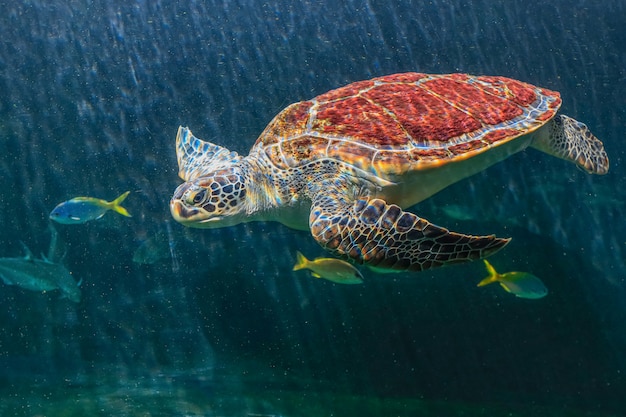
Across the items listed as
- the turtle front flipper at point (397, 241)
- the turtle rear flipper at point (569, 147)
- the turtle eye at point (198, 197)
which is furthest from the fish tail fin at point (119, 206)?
the turtle rear flipper at point (569, 147)

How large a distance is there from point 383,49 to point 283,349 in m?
3.18

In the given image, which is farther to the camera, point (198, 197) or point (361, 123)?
point (361, 123)

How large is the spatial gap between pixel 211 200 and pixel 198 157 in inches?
37.3

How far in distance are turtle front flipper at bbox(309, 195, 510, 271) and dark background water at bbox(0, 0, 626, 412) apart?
208cm

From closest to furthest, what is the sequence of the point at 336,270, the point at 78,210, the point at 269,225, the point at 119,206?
the point at 336,270, the point at 78,210, the point at 119,206, the point at 269,225

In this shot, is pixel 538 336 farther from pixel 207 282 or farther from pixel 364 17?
pixel 364 17

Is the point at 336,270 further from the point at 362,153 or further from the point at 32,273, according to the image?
the point at 32,273

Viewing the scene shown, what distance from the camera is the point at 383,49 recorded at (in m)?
4.70

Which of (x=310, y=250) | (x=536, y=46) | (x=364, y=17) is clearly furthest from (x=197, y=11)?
(x=536, y=46)

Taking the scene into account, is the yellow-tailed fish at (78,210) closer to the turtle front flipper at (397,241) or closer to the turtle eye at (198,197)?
the turtle eye at (198,197)

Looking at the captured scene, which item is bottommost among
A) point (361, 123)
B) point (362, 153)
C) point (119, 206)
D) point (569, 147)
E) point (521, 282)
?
point (521, 282)

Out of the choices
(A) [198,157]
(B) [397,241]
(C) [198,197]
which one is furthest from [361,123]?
(A) [198,157]

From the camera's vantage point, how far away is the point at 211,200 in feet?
10.1

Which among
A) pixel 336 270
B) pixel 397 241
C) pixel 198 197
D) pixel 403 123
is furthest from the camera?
pixel 336 270
